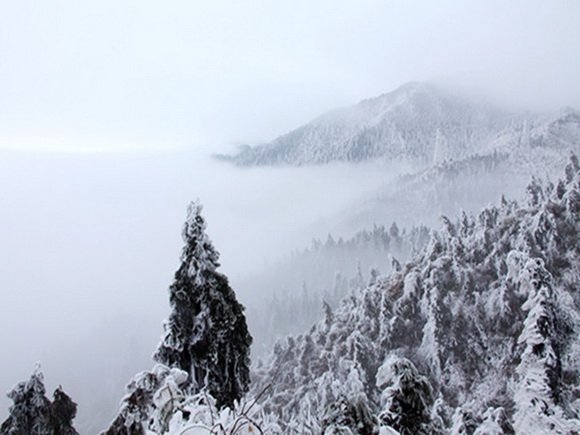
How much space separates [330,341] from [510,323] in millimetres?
15127

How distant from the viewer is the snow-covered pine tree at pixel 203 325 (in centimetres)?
884

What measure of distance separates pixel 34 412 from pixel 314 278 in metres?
146

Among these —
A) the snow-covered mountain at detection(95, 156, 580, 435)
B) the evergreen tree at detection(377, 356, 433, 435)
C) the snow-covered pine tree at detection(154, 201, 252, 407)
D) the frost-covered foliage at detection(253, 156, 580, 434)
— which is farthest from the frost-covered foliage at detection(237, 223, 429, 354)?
the evergreen tree at detection(377, 356, 433, 435)

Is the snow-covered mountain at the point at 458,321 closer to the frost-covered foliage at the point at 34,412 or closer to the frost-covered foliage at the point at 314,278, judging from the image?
the frost-covered foliage at the point at 34,412

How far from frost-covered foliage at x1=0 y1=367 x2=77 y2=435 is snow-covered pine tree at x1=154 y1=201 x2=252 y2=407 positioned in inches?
154

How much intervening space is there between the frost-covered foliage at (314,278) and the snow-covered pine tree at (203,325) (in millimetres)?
89704

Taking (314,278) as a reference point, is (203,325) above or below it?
above

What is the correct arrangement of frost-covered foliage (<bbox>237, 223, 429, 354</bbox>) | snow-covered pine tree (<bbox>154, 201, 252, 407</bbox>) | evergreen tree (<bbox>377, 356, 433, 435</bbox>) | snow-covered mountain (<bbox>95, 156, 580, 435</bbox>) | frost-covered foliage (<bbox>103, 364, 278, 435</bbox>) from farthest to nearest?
frost-covered foliage (<bbox>237, 223, 429, 354</bbox>)
snow-covered mountain (<bbox>95, 156, 580, 435</bbox>)
snow-covered pine tree (<bbox>154, 201, 252, 407</bbox>)
evergreen tree (<bbox>377, 356, 433, 435</bbox>)
frost-covered foliage (<bbox>103, 364, 278, 435</bbox>)

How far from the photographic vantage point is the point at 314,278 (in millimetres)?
154750

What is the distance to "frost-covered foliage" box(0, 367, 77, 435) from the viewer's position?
1007cm

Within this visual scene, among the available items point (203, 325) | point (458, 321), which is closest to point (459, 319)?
point (458, 321)

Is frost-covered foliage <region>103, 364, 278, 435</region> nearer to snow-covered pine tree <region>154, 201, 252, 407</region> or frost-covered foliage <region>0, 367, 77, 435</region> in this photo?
snow-covered pine tree <region>154, 201, 252, 407</region>

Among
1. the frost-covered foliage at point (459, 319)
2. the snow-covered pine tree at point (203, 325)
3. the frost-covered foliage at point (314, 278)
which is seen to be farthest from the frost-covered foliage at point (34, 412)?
the frost-covered foliage at point (314, 278)

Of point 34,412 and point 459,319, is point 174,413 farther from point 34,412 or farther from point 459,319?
point 459,319
